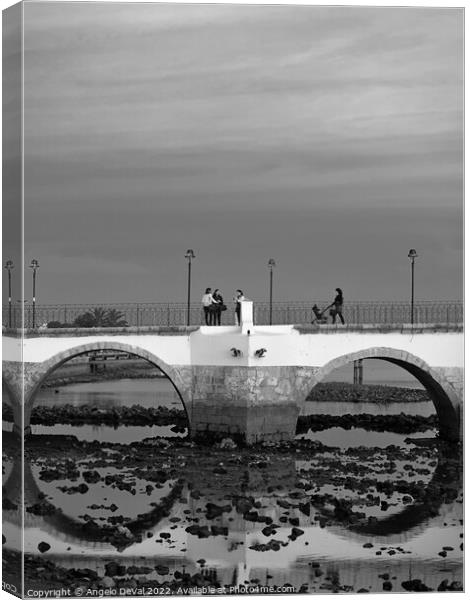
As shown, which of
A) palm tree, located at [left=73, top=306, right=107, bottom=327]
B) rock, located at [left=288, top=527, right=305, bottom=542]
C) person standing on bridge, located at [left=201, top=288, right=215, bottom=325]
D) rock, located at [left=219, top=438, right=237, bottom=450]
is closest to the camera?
rock, located at [left=288, top=527, right=305, bottom=542]

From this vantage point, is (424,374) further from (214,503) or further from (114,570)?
(114,570)

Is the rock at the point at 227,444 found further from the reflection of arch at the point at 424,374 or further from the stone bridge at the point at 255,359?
the reflection of arch at the point at 424,374

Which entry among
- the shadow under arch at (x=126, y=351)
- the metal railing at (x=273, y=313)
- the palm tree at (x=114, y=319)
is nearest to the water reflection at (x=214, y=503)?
the metal railing at (x=273, y=313)

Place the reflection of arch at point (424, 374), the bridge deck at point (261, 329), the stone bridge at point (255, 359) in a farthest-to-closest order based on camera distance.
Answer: the reflection of arch at point (424, 374) → the stone bridge at point (255, 359) → the bridge deck at point (261, 329)

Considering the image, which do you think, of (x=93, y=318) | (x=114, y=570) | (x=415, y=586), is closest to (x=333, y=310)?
(x=93, y=318)

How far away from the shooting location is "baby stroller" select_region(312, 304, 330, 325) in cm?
1819

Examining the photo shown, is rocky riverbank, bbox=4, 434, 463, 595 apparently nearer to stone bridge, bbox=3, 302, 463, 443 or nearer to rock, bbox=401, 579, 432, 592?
rock, bbox=401, 579, 432, 592

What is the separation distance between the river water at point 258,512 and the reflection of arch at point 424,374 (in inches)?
29.9

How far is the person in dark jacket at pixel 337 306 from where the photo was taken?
17531 mm

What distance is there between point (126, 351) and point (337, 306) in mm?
3480

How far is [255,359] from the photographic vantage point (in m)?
19.5

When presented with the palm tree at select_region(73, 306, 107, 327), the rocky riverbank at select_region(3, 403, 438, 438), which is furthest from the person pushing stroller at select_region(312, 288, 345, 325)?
the palm tree at select_region(73, 306, 107, 327)

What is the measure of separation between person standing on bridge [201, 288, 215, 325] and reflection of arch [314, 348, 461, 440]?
9.19 feet

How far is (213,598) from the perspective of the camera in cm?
1321
